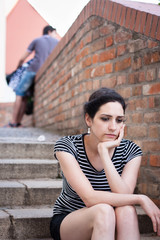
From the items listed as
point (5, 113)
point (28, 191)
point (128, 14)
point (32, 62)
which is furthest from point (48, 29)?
point (28, 191)

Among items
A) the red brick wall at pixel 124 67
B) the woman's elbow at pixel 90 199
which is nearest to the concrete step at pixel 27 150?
the red brick wall at pixel 124 67

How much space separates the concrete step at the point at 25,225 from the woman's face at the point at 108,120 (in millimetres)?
763

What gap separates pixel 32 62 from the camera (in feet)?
25.0

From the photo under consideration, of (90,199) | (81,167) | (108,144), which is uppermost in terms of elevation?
(108,144)

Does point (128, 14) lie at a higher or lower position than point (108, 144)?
higher

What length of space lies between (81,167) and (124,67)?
123 centimetres

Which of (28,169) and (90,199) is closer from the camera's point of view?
(90,199)

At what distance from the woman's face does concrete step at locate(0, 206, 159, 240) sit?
76cm

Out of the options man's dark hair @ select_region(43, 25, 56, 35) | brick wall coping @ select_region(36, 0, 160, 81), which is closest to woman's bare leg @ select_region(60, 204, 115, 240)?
brick wall coping @ select_region(36, 0, 160, 81)

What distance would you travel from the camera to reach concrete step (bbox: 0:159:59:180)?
3242 millimetres

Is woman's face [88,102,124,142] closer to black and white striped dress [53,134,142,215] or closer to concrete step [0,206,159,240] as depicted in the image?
black and white striped dress [53,134,142,215]

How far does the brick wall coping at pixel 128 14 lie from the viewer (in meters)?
2.82

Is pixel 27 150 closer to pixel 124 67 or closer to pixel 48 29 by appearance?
pixel 124 67

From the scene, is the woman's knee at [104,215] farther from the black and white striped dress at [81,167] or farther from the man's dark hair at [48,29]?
the man's dark hair at [48,29]
